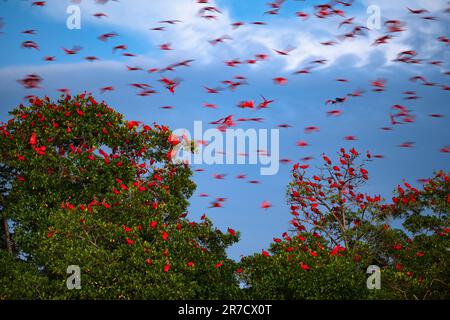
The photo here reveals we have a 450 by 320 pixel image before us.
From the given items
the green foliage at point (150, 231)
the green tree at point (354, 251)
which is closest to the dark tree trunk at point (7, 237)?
the green foliage at point (150, 231)

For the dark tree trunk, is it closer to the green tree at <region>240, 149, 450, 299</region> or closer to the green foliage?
the green foliage

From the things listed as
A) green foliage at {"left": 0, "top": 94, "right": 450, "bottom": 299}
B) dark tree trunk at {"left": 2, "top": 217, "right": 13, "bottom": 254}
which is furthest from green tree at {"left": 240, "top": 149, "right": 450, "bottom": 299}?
dark tree trunk at {"left": 2, "top": 217, "right": 13, "bottom": 254}

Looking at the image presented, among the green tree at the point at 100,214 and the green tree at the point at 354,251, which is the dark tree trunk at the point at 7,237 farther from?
the green tree at the point at 354,251

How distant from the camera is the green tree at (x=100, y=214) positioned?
15078mm

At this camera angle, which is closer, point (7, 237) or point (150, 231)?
point (150, 231)

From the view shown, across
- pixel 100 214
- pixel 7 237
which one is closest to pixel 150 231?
pixel 100 214

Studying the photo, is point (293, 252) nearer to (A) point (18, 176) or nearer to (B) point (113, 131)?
(B) point (113, 131)

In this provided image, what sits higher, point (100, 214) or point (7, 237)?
point (100, 214)

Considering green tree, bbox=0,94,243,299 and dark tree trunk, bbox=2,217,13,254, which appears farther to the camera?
dark tree trunk, bbox=2,217,13,254

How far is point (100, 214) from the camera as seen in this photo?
17016mm

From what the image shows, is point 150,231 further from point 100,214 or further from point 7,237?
point 7,237

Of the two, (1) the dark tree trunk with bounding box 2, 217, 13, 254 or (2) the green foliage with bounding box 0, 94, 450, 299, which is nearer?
(2) the green foliage with bounding box 0, 94, 450, 299

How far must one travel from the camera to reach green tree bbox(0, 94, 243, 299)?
49.5ft

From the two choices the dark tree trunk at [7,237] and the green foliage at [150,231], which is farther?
the dark tree trunk at [7,237]
